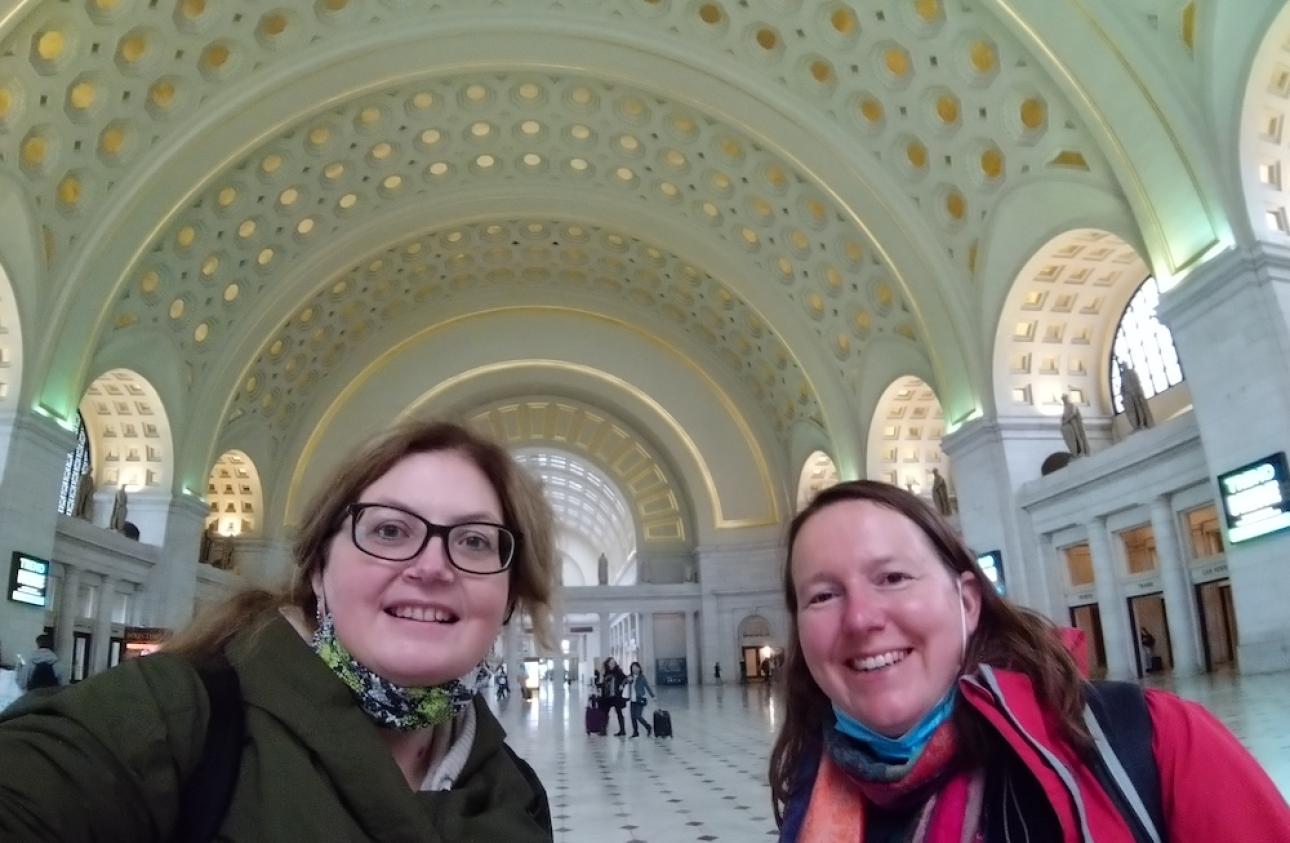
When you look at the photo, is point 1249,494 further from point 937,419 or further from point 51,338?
point 51,338

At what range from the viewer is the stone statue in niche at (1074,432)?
1764 cm

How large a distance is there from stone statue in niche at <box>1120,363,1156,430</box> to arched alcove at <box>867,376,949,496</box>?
6618 millimetres

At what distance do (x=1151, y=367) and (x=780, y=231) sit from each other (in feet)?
30.3

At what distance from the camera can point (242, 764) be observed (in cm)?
126

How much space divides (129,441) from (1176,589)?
24.0 meters

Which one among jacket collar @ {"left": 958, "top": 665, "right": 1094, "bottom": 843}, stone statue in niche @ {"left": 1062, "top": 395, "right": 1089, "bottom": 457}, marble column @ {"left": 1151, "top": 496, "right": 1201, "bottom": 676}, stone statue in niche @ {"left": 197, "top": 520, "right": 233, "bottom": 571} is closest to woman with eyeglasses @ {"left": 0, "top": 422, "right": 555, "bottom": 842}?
jacket collar @ {"left": 958, "top": 665, "right": 1094, "bottom": 843}

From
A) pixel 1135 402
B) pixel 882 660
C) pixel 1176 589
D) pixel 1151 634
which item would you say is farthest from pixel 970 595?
pixel 1151 634

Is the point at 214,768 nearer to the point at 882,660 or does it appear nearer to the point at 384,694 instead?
the point at 384,694

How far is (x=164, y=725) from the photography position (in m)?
1.18

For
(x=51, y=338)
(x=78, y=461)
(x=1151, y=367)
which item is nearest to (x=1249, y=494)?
(x=1151, y=367)

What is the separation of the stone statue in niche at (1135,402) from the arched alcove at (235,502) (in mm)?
24226

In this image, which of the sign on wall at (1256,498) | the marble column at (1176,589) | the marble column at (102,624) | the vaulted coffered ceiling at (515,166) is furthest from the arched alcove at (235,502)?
the sign on wall at (1256,498)

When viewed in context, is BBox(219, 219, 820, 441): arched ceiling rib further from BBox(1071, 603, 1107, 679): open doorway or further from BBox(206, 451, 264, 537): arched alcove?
BBox(1071, 603, 1107, 679): open doorway

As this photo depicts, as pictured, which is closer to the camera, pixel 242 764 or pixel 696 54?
pixel 242 764
